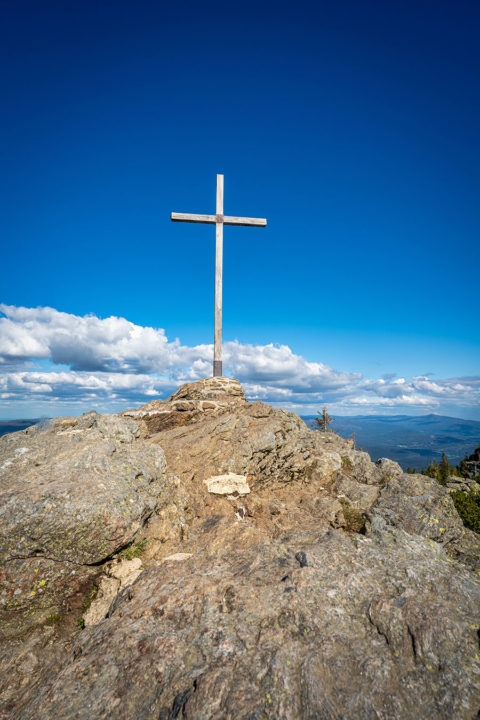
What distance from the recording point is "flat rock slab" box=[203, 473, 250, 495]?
37.3 feet

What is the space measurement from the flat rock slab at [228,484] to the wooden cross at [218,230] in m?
7.89

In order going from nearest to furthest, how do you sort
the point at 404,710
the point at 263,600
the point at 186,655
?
the point at 404,710 → the point at 186,655 → the point at 263,600

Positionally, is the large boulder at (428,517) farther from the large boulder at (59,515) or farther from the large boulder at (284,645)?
the large boulder at (59,515)

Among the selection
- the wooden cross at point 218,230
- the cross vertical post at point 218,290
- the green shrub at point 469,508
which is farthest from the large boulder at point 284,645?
the wooden cross at point 218,230

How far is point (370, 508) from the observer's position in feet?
35.9

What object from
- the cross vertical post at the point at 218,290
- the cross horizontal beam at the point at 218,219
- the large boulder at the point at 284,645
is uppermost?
the cross horizontal beam at the point at 218,219

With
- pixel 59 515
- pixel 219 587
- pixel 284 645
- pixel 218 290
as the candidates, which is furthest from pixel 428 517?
pixel 218 290

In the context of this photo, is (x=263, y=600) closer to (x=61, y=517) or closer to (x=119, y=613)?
(x=119, y=613)

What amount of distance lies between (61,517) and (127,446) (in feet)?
11.5

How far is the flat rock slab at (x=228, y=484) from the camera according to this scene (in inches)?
448

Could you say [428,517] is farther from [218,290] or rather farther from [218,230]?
[218,230]

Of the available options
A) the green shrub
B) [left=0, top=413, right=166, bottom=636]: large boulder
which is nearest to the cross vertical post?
[left=0, top=413, right=166, bottom=636]: large boulder

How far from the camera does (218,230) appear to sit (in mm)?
20203

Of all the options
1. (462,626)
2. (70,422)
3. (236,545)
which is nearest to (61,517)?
(236,545)
